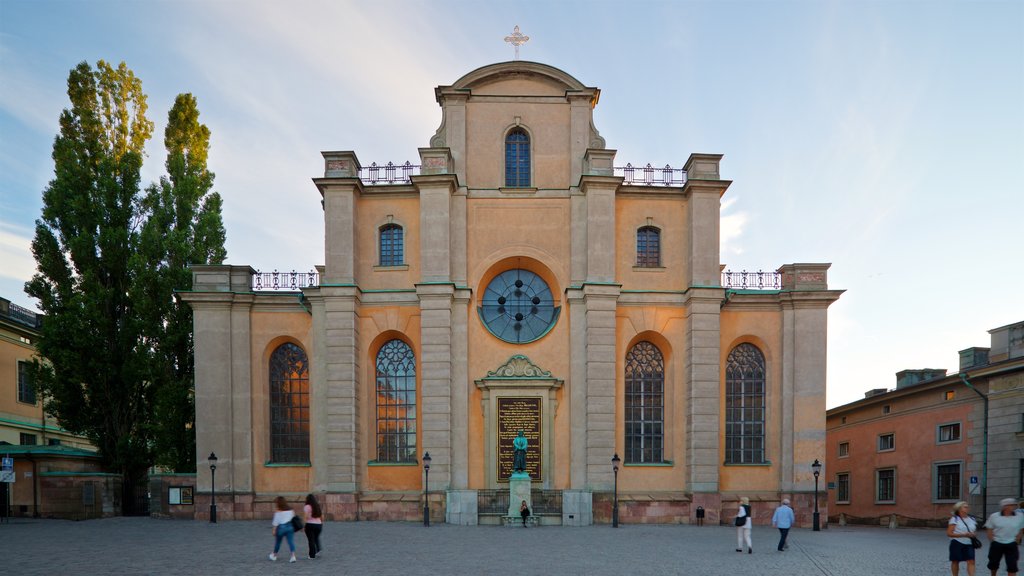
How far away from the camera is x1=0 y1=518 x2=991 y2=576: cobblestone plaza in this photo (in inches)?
598

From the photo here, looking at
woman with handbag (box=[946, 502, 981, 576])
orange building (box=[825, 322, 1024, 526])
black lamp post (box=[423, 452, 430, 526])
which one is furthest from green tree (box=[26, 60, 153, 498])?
orange building (box=[825, 322, 1024, 526])

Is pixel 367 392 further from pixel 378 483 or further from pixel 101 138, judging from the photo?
pixel 101 138

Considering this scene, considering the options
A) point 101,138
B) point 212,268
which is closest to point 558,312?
point 212,268

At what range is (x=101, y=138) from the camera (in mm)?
31797

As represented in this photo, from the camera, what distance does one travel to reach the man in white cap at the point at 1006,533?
13.0m

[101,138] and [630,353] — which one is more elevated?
[101,138]

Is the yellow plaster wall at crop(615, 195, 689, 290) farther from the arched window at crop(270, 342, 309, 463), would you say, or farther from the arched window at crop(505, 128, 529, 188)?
the arched window at crop(270, 342, 309, 463)

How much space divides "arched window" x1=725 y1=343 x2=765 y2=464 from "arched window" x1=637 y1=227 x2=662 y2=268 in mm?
5277

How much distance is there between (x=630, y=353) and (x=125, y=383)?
2209 cm

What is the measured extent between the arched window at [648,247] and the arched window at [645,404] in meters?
3.59

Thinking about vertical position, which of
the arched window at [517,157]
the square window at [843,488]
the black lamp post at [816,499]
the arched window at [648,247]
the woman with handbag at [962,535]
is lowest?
the square window at [843,488]

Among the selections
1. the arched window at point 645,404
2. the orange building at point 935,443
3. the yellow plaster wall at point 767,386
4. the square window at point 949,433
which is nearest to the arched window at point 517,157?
the arched window at point 645,404

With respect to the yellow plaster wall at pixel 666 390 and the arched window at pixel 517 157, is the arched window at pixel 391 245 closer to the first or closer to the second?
the arched window at pixel 517 157

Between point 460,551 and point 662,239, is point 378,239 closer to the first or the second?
point 662,239
